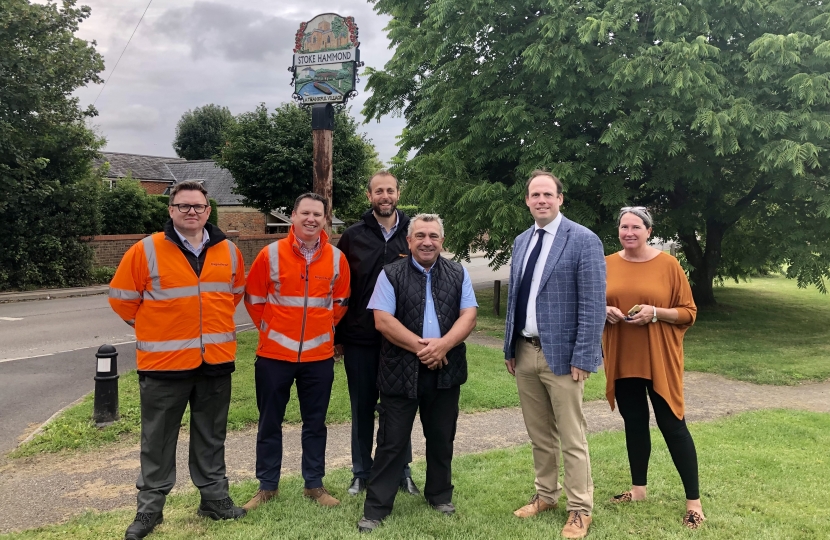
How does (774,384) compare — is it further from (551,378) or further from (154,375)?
(154,375)

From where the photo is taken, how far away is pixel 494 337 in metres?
12.0

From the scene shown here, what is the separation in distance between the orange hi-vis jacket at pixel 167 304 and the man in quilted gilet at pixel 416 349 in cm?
103

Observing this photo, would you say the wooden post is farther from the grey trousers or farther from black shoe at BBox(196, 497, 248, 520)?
black shoe at BBox(196, 497, 248, 520)

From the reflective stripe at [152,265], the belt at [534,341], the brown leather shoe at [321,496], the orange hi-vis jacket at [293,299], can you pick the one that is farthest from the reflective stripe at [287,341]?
the belt at [534,341]

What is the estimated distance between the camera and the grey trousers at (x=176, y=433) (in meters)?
3.70

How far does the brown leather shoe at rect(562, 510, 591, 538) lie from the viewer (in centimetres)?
355

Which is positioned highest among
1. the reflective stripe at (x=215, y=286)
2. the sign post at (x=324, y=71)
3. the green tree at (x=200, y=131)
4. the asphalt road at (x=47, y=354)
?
the green tree at (x=200, y=131)

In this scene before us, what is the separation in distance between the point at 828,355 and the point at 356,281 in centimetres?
1019

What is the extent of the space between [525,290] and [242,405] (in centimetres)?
415

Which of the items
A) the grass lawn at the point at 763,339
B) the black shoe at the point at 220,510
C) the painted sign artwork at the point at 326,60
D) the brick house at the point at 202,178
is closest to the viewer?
the black shoe at the point at 220,510

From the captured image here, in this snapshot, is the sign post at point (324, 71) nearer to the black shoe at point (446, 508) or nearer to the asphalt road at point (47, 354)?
the asphalt road at point (47, 354)

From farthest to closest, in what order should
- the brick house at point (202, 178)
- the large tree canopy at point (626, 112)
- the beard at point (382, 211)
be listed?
the brick house at point (202, 178)
the large tree canopy at point (626, 112)
the beard at point (382, 211)

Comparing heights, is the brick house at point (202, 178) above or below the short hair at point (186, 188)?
above

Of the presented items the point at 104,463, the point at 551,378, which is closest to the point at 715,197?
the point at 551,378
